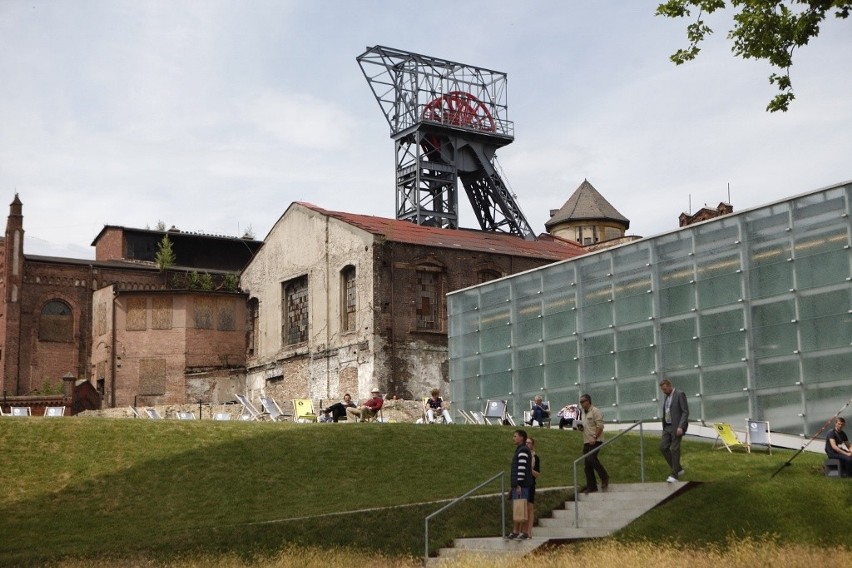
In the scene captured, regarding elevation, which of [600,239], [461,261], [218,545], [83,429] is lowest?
[218,545]

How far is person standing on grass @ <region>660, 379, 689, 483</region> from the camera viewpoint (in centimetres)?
2123

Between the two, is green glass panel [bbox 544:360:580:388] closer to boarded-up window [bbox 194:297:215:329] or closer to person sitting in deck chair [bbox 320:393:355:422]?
person sitting in deck chair [bbox 320:393:355:422]

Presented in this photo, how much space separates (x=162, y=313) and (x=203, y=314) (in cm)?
185

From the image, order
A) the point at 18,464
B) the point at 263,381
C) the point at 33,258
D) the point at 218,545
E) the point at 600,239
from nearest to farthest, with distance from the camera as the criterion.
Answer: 1. the point at 218,545
2. the point at 18,464
3. the point at 263,381
4. the point at 33,258
5. the point at 600,239

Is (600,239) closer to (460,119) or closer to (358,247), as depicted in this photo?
(460,119)

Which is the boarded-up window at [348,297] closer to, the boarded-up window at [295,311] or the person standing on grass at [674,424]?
the boarded-up window at [295,311]

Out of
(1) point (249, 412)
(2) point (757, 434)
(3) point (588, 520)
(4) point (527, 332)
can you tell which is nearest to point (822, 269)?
(2) point (757, 434)

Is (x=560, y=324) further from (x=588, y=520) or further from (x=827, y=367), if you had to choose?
Answer: (x=588, y=520)

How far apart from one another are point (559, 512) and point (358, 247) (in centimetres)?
2904

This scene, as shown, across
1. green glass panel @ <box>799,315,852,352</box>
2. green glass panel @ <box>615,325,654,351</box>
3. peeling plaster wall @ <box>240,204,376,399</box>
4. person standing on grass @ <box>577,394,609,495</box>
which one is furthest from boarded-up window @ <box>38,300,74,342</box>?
person standing on grass @ <box>577,394,609,495</box>

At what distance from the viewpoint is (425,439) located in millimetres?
28531

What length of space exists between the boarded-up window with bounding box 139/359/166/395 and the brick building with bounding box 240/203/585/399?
3827 mm

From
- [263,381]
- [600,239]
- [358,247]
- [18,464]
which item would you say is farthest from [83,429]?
[600,239]

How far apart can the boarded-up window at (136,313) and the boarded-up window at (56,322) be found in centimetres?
1243
